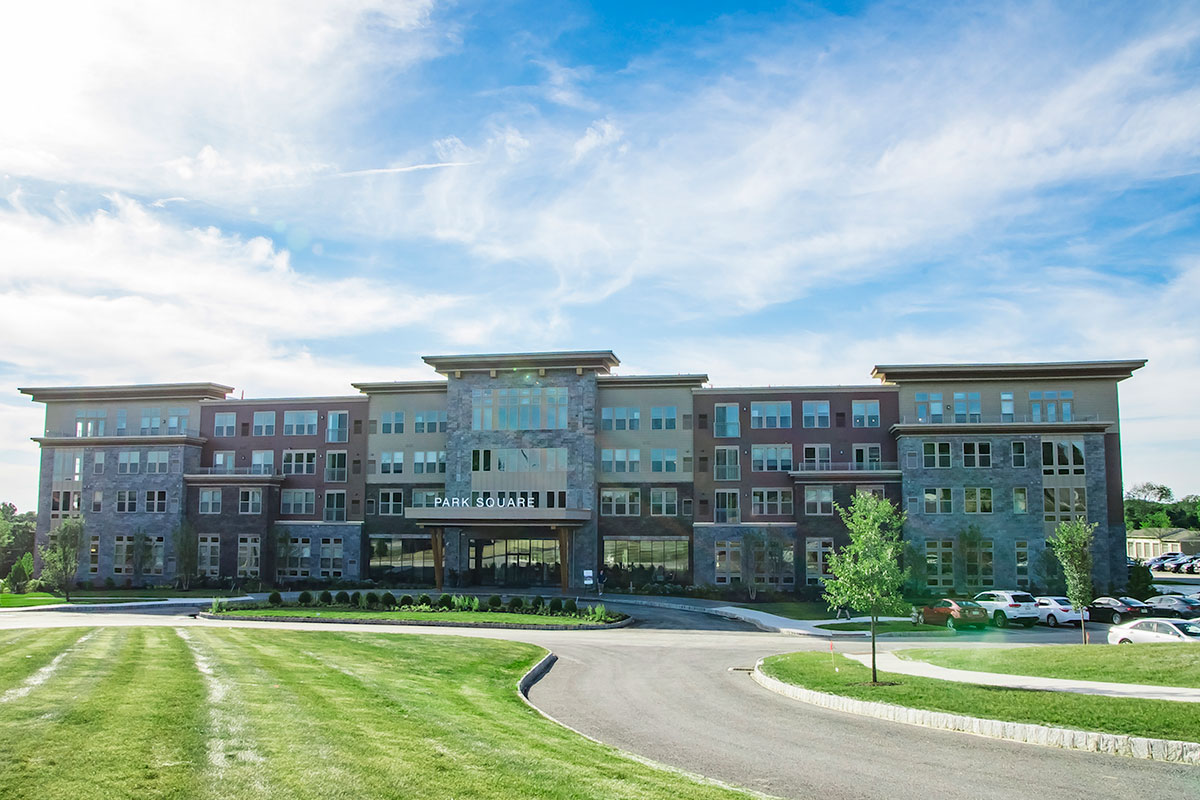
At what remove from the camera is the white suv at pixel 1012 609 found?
44.5 metres

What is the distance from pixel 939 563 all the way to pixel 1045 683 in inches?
1487

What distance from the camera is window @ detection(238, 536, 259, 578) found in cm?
6975

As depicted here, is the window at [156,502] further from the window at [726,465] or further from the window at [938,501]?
the window at [938,501]

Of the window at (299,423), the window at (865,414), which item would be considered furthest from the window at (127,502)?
the window at (865,414)

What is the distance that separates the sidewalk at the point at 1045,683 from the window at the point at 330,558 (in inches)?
1948

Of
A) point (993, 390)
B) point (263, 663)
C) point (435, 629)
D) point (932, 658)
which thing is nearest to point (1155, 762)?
point (932, 658)

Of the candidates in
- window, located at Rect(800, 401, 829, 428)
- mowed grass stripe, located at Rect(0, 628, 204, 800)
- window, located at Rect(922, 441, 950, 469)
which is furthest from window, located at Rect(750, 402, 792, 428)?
mowed grass stripe, located at Rect(0, 628, 204, 800)

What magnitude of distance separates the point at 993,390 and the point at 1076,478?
7393 mm

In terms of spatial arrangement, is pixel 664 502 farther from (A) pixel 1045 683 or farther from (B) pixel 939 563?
(A) pixel 1045 683

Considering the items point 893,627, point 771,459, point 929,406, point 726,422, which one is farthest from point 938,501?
point 893,627

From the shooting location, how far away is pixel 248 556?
70125 millimetres

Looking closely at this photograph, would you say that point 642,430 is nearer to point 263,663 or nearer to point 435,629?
point 435,629

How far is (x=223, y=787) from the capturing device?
1154 cm

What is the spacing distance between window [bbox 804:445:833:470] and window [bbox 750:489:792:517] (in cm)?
239
